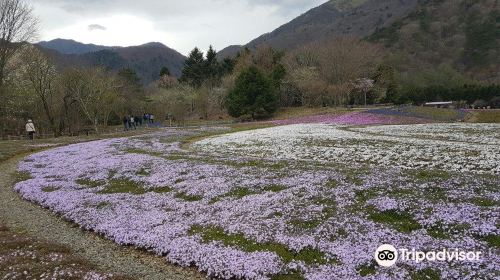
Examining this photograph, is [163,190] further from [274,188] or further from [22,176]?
[22,176]

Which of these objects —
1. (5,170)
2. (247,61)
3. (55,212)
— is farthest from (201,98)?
(55,212)

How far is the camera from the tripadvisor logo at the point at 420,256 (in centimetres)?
1035

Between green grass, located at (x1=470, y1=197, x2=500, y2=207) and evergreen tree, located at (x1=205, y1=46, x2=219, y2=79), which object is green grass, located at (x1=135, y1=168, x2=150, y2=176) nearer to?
green grass, located at (x1=470, y1=197, x2=500, y2=207)

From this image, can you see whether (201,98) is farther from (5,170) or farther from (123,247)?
(123,247)

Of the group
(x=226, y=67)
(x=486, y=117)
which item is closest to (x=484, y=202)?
(x=486, y=117)

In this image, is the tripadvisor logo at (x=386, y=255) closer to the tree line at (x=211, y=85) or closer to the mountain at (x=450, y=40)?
the tree line at (x=211, y=85)

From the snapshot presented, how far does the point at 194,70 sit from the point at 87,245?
125 meters

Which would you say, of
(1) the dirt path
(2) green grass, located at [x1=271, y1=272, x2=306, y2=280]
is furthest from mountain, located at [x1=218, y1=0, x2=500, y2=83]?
(2) green grass, located at [x1=271, y1=272, x2=306, y2=280]

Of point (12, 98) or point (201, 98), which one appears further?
point (201, 98)

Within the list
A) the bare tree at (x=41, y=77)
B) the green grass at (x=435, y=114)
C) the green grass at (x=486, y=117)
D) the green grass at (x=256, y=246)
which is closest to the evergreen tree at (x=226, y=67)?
the bare tree at (x=41, y=77)

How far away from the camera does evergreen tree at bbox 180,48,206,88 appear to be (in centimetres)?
13450

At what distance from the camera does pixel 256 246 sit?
40.9ft

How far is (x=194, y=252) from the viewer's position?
1243 centimetres

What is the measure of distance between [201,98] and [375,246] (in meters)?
93.0
